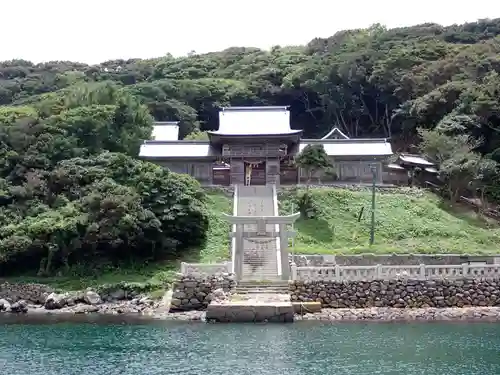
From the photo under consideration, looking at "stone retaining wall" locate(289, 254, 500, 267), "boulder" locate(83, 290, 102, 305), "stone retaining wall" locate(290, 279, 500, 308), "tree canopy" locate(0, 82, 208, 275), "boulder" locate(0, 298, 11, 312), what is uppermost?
"tree canopy" locate(0, 82, 208, 275)

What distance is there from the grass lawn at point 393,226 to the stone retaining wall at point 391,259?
105 centimetres

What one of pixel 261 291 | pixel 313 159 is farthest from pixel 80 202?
pixel 313 159

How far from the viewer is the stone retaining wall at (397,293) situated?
3167cm

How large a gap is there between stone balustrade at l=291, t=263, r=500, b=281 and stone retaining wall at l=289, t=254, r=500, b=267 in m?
3.01

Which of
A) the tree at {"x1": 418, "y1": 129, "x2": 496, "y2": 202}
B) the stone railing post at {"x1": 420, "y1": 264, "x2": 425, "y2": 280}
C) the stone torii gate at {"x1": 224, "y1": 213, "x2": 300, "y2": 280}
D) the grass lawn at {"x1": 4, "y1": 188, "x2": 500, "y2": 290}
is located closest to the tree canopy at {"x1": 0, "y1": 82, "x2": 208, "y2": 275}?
the grass lawn at {"x1": 4, "y1": 188, "x2": 500, "y2": 290}

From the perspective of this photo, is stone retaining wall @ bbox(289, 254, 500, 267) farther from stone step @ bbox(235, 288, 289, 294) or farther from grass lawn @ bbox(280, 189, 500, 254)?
stone step @ bbox(235, 288, 289, 294)

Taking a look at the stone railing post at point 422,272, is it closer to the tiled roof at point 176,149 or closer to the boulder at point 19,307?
the boulder at point 19,307

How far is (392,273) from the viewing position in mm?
32156

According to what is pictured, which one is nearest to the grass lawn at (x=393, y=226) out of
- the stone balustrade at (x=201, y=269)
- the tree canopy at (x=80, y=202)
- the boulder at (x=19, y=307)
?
the stone balustrade at (x=201, y=269)

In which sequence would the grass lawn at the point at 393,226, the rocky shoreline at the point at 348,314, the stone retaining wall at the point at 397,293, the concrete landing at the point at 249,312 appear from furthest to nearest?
the grass lawn at the point at 393,226
the stone retaining wall at the point at 397,293
the rocky shoreline at the point at 348,314
the concrete landing at the point at 249,312

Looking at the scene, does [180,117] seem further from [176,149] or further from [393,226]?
[393,226]

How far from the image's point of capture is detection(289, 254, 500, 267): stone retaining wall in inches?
1385

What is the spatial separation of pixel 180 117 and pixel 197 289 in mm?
39822

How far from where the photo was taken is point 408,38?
263ft
